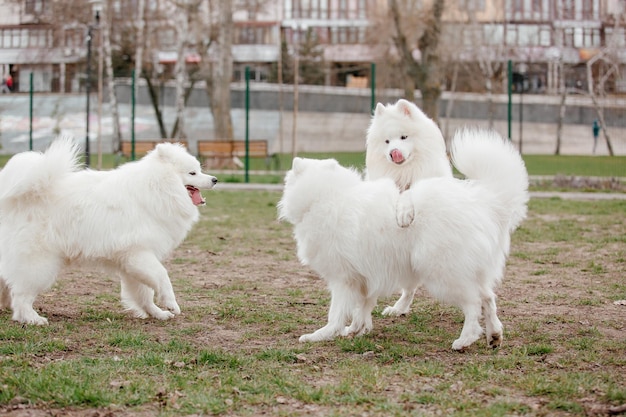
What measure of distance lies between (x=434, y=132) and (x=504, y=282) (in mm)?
2348

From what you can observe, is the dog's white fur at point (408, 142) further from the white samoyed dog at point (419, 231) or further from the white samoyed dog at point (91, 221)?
the white samoyed dog at point (91, 221)

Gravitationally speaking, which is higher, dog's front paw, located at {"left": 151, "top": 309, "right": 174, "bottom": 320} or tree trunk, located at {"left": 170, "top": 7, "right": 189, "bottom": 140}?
tree trunk, located at {"left": 170, "top": 7, "right": 189, "bottom": 140}

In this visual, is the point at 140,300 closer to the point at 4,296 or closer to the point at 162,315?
the point at 162,315

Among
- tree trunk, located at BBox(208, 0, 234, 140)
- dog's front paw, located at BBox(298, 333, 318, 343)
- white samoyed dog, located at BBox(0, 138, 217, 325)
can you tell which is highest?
tree trunk, located at BBox(208, 0, 234, 140)

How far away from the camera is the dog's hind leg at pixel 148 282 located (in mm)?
6375

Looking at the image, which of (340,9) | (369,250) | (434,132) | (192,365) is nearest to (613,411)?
(369,250)

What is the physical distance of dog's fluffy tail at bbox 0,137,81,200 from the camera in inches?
251

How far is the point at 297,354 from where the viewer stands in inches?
211

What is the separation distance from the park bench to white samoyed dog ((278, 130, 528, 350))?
1751 cm

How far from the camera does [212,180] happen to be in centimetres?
687

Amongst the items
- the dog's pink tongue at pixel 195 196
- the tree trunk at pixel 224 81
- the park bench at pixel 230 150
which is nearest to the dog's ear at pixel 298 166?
the dog's pink tongue at pixel 195 196

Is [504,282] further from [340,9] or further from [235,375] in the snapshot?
[340,9]

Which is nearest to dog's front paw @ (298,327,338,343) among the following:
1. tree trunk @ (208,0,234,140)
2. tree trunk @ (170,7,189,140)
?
tree trunk @ (208,0,234,140)

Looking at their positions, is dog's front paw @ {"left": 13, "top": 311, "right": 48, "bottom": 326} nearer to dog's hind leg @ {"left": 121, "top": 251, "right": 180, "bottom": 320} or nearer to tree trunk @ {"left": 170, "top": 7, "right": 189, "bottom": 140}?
dog's hind leg @ {"left": 121, "top": 251, "right": 180, "bottom": 320}
